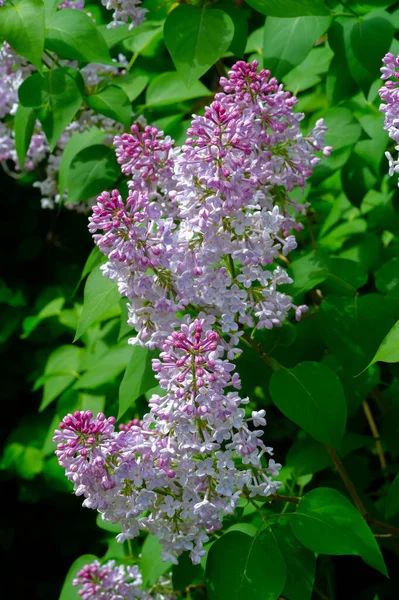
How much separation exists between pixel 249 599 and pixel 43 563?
2.31 m

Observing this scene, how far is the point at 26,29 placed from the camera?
1.66 meters

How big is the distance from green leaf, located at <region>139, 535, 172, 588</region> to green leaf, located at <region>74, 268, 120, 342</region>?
1.98 ft

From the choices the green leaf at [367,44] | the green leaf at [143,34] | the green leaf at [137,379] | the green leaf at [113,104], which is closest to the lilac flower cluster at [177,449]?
the green leaf at [137,379]

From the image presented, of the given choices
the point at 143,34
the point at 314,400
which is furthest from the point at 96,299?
the point at 143,34

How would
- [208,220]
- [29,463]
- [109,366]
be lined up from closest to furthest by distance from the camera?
[208,220] < [109,366] < [29,463]

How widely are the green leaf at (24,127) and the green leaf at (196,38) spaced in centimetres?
46

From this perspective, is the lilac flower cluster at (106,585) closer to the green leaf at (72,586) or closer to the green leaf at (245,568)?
the green leaf at (72,586)

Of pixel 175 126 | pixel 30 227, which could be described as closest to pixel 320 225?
pixel 175 126

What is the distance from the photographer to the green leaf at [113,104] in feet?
6.25

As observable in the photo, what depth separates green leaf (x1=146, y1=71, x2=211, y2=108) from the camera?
225cm

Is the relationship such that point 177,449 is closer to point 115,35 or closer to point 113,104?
point 113,104

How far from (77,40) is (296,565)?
1.26 m

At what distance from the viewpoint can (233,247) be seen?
1417 mm

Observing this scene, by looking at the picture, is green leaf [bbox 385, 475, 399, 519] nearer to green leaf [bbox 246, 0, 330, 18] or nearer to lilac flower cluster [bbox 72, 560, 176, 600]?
lilac flower cluster [bbox 72, 560, 176, 600]
